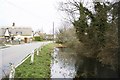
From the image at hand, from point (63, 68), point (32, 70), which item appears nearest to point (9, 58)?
point (63, 68)

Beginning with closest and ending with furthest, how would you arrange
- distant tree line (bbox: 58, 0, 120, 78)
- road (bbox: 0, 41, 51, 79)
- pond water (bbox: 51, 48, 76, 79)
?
road (bbox: 0, 41, 51, 79) → pond water (bbox: 51, 48, 76, 79) → distant tree line (bbox: 58, 0, 120, 78)

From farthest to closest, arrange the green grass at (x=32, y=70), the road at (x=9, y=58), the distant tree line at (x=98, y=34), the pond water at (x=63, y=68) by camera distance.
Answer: the distant tree line at (x=98, y=34)
the pond water at (x=63, y=68)
the road at (x=9, y=58)
the green grass at (x=32, y=70)

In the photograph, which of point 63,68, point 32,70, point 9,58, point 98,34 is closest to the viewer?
point 32,70

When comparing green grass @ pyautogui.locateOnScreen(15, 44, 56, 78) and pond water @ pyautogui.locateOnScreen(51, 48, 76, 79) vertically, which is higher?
green grass @ pyautogui.locateOnScreen(15, 44, 56, 78)

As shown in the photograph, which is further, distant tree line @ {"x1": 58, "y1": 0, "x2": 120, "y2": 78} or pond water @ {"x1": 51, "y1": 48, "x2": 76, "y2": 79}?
distant tree line @ {"x1": 58, "y1": 0, "x2": 120, "y2": 78}

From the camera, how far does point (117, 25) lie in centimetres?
1934

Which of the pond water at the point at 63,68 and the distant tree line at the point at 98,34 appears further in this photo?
the distant tree line at the point at 98,34

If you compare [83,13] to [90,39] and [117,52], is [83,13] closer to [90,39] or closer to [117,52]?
[90,39]

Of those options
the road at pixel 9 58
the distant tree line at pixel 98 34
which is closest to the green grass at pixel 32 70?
the road at pixel 9 58

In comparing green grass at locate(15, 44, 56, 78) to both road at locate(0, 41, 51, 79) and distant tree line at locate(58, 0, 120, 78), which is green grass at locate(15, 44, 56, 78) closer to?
road at locate(0, 41, 51, 79)

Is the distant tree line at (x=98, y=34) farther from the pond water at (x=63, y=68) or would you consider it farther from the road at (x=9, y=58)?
the road at (x=9, y=58)

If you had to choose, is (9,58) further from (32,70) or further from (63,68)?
(32,70)

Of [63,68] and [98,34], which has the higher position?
[98,34]

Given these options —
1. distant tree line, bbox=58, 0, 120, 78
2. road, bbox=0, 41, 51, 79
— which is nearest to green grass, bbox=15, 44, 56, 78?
road, bbox=0, 41, 51, 79
